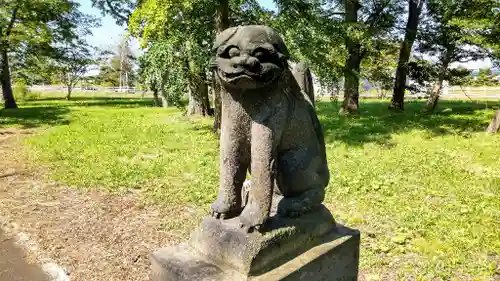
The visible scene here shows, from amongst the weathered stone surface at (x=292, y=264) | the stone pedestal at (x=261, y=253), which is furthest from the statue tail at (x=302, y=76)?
the weathered stone surface at (x=292, y=264)

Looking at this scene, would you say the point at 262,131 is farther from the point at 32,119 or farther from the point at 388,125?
the point at 32,119

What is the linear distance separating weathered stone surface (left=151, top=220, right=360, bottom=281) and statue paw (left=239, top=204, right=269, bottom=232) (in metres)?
0.25

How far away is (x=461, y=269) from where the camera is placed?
3.66 m

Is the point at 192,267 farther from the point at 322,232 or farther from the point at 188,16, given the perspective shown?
the point at 188,16

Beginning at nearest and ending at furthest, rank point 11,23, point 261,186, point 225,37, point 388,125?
point 225,37, point 261,186, point 388,125, point 11,23

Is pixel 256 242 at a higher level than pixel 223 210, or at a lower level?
lower

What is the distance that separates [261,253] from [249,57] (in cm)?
102

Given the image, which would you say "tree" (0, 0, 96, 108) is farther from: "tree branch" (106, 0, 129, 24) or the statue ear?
the statue ear

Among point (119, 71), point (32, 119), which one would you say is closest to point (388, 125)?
point (32, 119)

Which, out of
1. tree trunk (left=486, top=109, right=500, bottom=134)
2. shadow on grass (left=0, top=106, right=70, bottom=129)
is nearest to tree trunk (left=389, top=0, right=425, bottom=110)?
tree trunk (left=486, top=109, right=500, bottom=134)

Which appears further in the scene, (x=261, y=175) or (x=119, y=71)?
(x=119, y=71)

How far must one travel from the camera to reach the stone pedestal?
2.09m

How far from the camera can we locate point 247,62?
1934mm

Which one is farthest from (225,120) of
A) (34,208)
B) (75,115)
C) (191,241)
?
(75,115)
